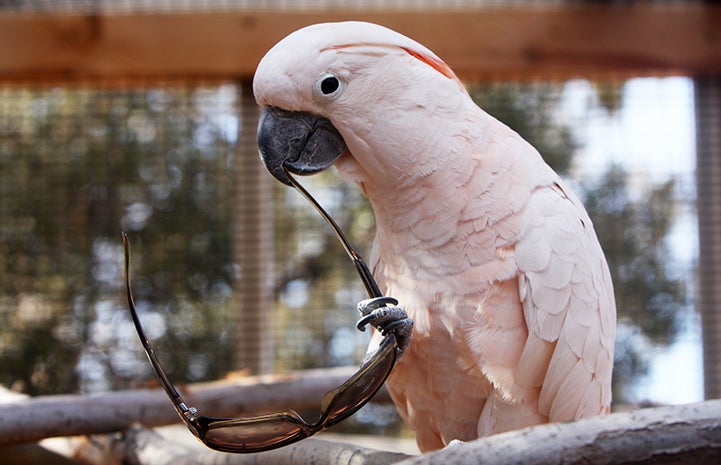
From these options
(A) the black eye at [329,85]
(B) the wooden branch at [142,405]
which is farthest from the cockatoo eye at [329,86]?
(B) the wooden branch at [142,405]

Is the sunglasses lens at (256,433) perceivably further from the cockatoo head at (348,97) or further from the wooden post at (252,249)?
the wooden post at (252,249)

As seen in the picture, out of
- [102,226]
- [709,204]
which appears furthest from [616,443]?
[102,226]

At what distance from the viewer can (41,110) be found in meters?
2.56

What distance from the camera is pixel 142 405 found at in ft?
5.78

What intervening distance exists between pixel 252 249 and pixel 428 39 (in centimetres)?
82

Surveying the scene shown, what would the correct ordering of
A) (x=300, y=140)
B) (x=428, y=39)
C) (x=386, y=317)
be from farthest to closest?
(x=428, y=39), (x=300, y=140), (x=386, y=317)

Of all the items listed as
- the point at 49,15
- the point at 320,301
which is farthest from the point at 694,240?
the point at 49,15

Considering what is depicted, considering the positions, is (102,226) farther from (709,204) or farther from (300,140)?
(709,204)

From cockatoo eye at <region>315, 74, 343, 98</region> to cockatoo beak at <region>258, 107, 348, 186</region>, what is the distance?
0.05m

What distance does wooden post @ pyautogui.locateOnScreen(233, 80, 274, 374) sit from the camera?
2.30 metres

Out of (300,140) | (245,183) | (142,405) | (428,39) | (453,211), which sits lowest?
(142,405)

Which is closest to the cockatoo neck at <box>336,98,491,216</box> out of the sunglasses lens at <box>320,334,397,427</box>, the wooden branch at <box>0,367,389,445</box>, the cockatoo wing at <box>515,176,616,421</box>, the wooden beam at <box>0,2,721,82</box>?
the cockatoo wing at <box>515,176,616,421</box>

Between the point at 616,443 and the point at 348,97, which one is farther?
the point at 348,97

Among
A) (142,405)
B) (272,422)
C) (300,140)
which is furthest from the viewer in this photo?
(142,405)
